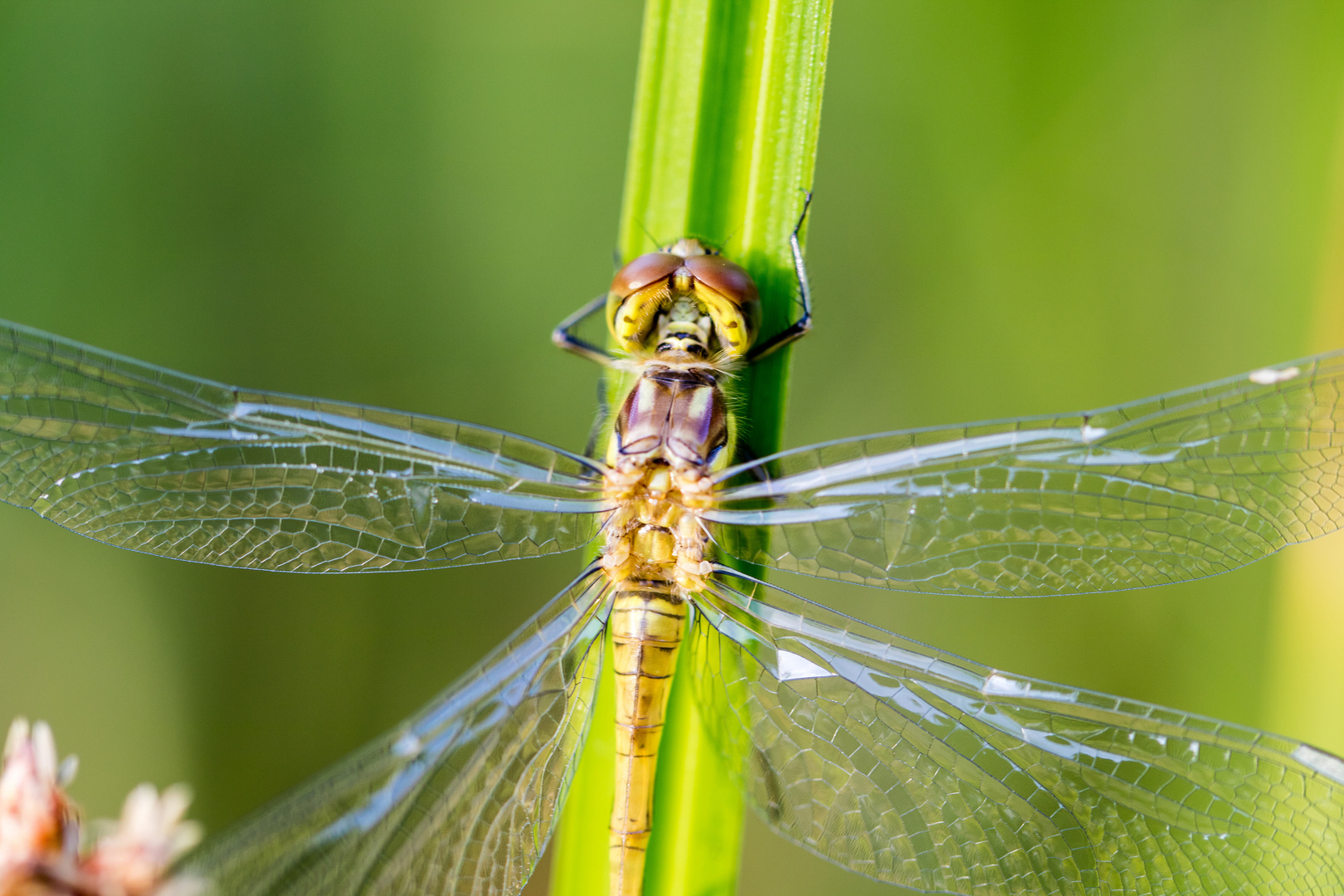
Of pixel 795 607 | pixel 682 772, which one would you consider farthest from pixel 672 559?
pixel 682 772

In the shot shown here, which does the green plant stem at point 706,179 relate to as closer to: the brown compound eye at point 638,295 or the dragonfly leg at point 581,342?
the brown compound eye at point 638,295

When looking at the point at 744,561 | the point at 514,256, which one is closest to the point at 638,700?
the point at 744,561

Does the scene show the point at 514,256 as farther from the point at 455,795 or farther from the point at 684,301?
the point at 455,795

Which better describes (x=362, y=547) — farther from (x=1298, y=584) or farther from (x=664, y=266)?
(x=1298, y=584)

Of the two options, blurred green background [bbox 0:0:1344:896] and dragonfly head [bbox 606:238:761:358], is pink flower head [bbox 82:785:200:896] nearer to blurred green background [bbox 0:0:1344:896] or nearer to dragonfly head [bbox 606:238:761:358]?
dragonfly head [bbox 606:238:761:358]

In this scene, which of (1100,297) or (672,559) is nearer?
(672,559)

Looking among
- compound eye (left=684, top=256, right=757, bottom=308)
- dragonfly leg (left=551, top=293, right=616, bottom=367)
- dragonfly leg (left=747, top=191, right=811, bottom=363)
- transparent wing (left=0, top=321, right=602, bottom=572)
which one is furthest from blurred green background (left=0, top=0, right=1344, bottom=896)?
compound eye (left=684, top=256, right=757, bottom=308)

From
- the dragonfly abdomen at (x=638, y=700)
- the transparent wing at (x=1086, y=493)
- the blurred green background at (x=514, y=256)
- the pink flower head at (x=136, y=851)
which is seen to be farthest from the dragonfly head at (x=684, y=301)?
the pink flower head at (x=136, y=851)
